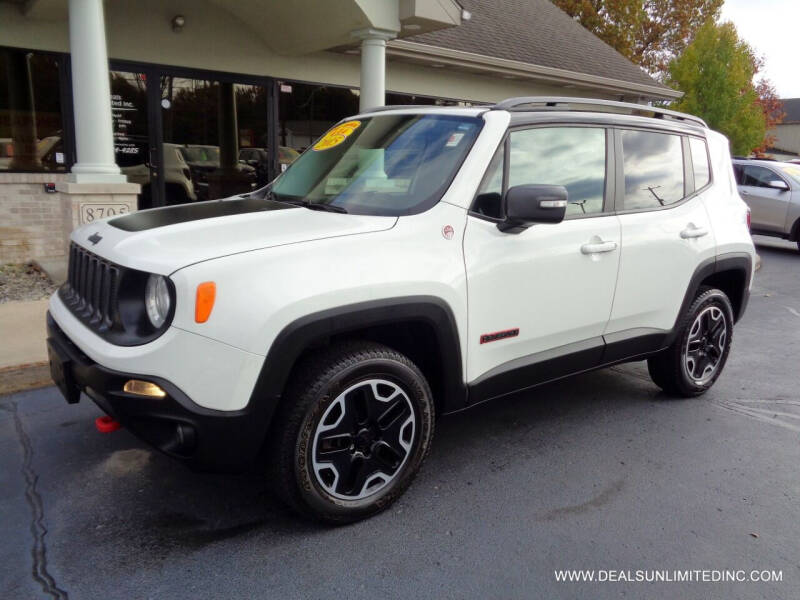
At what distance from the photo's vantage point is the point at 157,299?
2578mm

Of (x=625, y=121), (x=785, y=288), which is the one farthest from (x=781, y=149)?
(x=625, y=121)

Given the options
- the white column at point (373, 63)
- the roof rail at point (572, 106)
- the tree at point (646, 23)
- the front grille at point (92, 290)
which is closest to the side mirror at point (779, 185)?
the white column at point (373, 63)

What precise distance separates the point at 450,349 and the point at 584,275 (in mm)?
1017

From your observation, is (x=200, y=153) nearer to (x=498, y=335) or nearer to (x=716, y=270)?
(x=716, y=270)

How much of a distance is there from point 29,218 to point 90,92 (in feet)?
7.66

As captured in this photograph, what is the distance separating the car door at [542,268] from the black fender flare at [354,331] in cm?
13

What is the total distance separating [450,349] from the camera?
303 cm

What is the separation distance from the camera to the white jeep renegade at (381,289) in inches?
98.0

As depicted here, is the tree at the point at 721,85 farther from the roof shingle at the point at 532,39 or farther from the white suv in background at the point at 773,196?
the white suv in background at the point at 773,196

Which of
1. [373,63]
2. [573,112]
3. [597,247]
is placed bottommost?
[597,247]

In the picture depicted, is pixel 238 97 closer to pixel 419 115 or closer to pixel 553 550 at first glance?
pixel 419 115

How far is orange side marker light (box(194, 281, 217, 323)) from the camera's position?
2424 millimetres

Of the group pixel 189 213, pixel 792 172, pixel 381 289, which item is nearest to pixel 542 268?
pixel 381 289

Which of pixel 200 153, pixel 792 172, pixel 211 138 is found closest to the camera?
pixel 200 153
